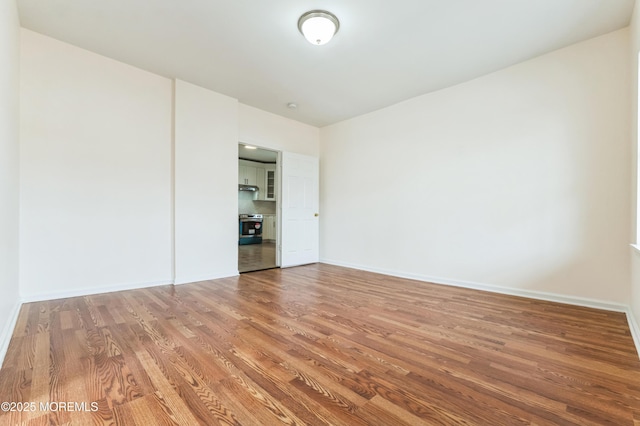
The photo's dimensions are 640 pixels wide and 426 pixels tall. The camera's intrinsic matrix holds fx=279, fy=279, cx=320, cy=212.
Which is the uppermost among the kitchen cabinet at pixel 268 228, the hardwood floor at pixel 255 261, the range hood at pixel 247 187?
the range hood at pixel 247 187

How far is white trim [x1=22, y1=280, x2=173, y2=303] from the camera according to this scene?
2.98 metres

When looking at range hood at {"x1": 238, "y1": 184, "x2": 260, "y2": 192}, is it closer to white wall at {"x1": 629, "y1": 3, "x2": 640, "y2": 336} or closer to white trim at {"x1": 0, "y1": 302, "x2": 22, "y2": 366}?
white trim at {"x1": 0, "y1": 302, "x2": 22, "y2": 366}

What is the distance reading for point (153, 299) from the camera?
316 cm

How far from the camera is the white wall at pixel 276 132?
15.6 ft

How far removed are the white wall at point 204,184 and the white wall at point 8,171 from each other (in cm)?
153

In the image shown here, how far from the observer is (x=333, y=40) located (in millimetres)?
2945

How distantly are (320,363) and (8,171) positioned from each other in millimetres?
2888

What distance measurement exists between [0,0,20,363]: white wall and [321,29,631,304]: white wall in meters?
4.35

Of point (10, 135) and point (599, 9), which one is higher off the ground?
point (599, 9)

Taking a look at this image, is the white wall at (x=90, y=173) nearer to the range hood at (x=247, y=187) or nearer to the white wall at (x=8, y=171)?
the white wall at (x=8, y=171)

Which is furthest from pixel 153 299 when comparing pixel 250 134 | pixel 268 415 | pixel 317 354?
pixel 250 134

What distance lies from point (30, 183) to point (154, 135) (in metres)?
1.38

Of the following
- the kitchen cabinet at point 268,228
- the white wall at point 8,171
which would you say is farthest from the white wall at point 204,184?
the kitchen cabinet at point 268,228

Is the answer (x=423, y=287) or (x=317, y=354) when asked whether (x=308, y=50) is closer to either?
(x=317, y=354)
